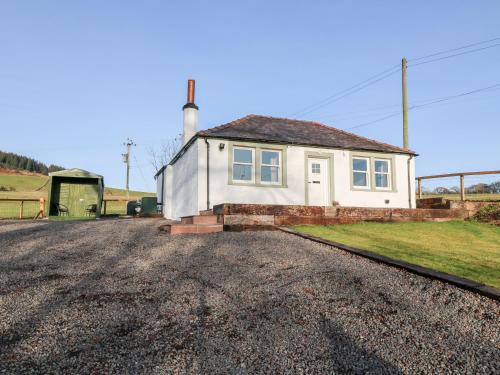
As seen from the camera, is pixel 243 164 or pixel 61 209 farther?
pixel 61 209

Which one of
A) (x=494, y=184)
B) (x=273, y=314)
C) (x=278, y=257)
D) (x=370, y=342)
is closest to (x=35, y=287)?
(x=273, y=314)

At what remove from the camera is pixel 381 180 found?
53.2 ft

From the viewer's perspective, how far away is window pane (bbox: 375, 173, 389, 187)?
1613 centimetres

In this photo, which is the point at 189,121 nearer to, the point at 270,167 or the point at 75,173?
the point at 270,167

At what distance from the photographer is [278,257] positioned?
6133 millimetres

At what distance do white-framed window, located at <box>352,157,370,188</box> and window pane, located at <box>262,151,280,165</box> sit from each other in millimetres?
3968

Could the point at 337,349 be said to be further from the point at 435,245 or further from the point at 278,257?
the point at 435,245

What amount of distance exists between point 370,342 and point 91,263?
4.93 m

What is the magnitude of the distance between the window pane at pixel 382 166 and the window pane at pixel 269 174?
17.4 feet

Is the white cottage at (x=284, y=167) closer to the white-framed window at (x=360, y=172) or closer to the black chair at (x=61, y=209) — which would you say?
the white-framed window at (x=360, y=172)

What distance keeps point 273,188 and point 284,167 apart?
1.08 meters

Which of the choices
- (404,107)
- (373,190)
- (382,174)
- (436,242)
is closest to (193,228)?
(436,242)

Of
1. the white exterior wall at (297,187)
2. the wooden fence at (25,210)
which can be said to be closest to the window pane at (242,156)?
the white exterior wall at (297,187)

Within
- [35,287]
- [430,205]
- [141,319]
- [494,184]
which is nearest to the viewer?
[141,319]
